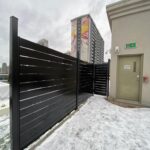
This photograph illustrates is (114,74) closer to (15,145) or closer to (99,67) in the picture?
(99,67)

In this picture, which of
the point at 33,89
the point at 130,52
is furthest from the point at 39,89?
the point at 130,52

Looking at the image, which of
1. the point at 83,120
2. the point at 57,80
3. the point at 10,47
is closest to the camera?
the point at 10,47

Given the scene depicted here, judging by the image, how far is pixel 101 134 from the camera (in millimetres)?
1949

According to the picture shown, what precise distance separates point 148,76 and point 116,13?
2813mm

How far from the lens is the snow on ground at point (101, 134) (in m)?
1.62

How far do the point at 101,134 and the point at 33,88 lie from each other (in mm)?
1572

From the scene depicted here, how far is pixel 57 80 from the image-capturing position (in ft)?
7.02

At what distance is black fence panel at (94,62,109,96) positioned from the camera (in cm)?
460

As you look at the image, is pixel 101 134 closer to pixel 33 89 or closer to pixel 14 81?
pixel 33 89

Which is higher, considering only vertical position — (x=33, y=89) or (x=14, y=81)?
(x=14, y=81)

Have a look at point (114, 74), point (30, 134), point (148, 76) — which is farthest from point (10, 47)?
point (148, 76)

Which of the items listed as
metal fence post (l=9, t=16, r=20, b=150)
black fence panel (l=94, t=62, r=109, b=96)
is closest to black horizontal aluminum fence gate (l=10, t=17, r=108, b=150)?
metal fence post (l=9, t=16, r=20, b=150)

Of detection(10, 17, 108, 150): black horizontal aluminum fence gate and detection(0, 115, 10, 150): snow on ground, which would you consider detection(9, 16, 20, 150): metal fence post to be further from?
detection(0, 115, 10, 150): snow on ground

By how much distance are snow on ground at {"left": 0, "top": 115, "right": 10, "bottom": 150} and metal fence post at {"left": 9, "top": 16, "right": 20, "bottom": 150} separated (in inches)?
18.6
